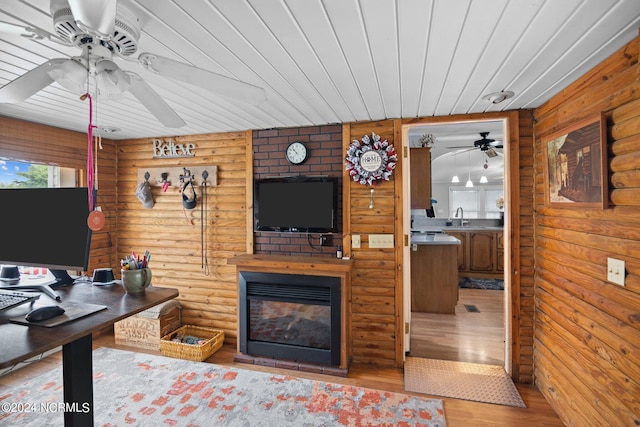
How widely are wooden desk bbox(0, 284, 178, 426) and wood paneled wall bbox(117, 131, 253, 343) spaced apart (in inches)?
70.4

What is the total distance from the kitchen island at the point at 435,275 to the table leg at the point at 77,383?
3.59m

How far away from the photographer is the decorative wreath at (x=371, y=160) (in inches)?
113

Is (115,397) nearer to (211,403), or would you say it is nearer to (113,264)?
(211,403)

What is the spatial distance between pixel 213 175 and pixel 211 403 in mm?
2137

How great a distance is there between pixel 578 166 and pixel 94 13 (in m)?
2.44

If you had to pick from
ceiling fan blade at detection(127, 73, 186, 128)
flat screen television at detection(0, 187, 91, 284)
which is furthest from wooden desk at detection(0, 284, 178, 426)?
ceiling fan blade at detection(127, 73, 186, 128)

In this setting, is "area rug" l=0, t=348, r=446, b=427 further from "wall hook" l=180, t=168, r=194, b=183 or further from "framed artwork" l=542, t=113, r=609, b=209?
"wall hook" l=180, t=168, r=194, b=183

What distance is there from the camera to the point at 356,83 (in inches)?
81.3

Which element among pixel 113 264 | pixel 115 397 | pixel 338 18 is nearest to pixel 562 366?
pixel 338 18

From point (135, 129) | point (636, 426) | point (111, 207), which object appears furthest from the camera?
point (111, 207)

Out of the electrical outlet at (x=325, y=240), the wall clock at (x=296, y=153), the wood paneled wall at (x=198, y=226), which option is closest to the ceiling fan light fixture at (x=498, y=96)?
the wall clock at (x=296, y=153)

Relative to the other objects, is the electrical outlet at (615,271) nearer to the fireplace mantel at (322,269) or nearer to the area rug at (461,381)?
the area rug at (461,381)

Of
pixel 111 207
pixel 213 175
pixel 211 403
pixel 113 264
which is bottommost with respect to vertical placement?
pixel 211 403

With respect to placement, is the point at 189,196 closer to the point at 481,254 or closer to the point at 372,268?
the point at 372,268
